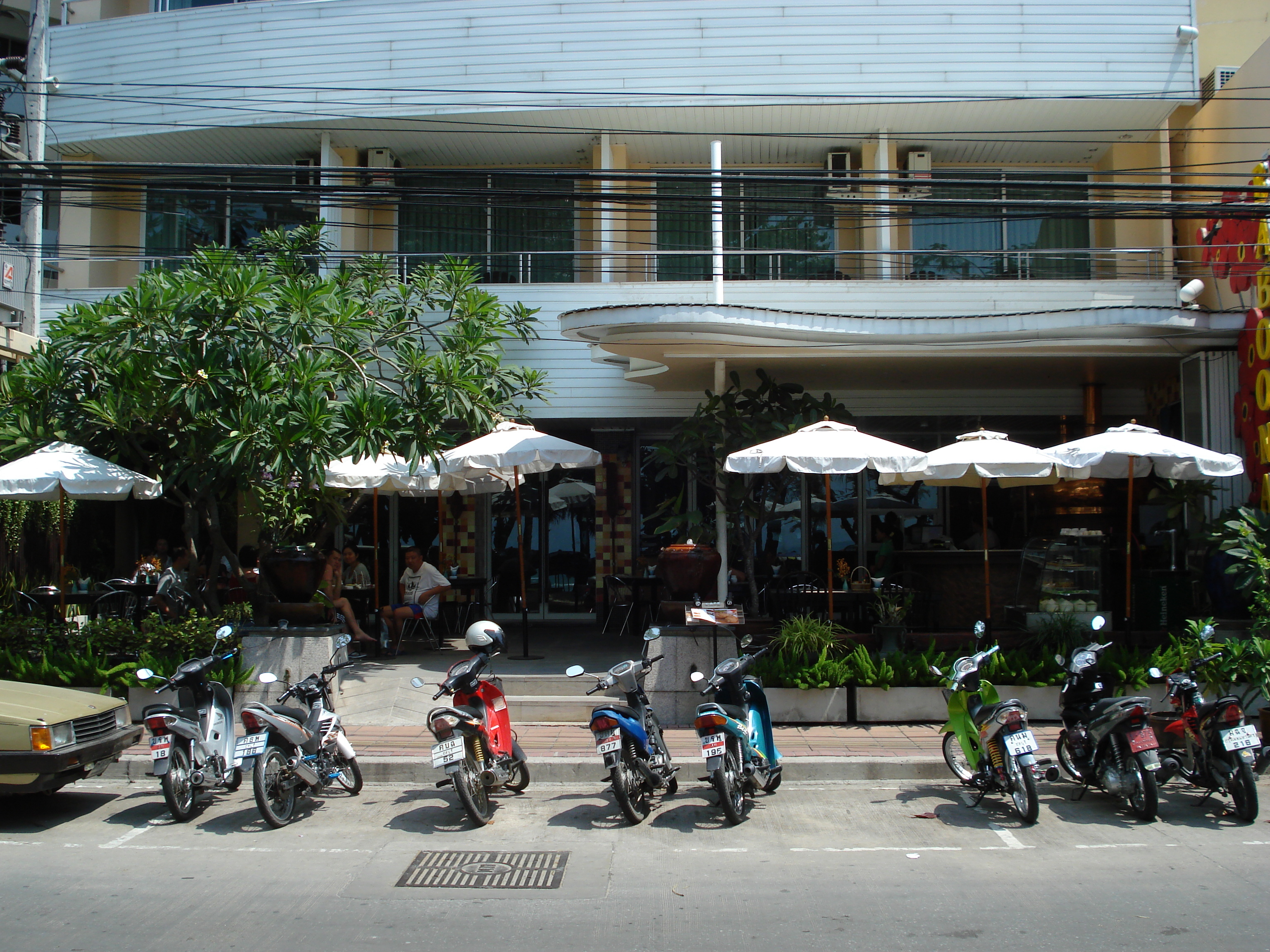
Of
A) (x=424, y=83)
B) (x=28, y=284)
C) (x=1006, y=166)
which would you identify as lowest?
(x=28, y=284)

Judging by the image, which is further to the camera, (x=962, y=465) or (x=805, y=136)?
(x=805, y=136)

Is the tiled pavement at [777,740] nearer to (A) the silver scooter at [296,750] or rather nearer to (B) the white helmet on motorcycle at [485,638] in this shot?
(A) the silver scooter at [296,750]

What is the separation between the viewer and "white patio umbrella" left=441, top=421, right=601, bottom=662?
36.0ft

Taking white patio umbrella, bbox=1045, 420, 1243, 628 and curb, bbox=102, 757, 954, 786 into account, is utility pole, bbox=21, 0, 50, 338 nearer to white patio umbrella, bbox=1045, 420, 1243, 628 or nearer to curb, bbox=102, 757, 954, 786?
curb, bbox=102, 757, 954, 786

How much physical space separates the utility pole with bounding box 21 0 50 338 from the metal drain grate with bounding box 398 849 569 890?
11.6 meters

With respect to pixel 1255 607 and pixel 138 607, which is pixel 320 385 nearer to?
pixel 138 607

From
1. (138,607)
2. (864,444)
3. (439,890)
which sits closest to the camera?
(439,890)

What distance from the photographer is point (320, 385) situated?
9.78 metres

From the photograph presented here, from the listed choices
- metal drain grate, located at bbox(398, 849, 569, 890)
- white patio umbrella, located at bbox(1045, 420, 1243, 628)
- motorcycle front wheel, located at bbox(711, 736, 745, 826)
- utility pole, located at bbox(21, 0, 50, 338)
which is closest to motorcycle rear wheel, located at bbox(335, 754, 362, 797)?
metal drain grate, located at bbox(398, 849, 569, 890)

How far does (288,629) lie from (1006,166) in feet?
41.5

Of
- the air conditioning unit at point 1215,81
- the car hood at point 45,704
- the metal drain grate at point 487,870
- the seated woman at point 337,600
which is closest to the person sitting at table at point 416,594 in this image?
the seated woman at point 337,600

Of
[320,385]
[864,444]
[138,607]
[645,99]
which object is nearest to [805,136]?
[645,99]

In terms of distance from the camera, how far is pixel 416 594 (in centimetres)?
1334

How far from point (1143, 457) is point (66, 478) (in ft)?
34.7
